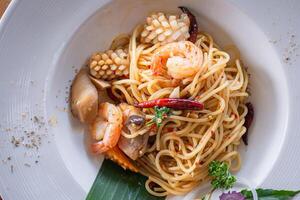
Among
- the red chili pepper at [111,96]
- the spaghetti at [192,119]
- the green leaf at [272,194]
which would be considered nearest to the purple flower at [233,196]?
the green leaf at [272,194]

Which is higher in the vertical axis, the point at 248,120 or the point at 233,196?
the point at 248,120

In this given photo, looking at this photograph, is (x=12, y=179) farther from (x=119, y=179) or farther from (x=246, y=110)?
(x=246, y=110)

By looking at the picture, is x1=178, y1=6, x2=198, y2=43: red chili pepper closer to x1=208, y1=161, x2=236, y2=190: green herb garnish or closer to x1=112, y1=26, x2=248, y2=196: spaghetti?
x1=112, y1=26, x2=248, y2=196: spaghetti

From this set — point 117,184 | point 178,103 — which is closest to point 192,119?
point 178,103

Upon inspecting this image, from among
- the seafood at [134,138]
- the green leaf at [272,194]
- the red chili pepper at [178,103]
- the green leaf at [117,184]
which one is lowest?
the green leaf at [117,184]

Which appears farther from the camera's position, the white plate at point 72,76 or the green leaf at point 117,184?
the green leaf at point 117,184

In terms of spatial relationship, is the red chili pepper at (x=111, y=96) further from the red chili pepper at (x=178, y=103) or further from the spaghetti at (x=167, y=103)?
the red chili pepper at (x=178, y=103)

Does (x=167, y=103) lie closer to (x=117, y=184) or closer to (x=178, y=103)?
(x=178, y=103)
